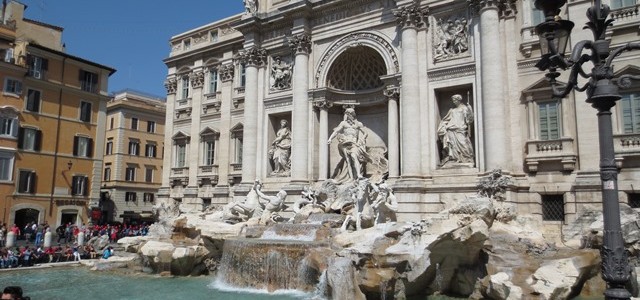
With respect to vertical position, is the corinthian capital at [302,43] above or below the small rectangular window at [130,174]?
above

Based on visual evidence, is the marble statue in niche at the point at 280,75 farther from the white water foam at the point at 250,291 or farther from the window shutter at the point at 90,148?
the window shutter at the point at 90,148

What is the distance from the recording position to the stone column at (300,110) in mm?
22859

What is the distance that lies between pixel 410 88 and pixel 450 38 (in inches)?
100

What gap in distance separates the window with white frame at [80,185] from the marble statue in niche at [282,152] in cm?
1758

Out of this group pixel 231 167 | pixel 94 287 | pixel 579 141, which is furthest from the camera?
pixel 231 167

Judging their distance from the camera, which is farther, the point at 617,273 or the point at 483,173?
the point at 483,173

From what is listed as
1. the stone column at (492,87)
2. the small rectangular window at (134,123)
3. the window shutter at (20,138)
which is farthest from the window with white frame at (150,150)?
the stone column at (492,87)

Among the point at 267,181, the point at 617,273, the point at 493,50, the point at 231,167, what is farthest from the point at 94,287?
the point at 493,50

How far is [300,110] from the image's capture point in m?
23.2

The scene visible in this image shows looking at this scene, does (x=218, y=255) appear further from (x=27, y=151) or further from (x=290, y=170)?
(x=27, y=151)

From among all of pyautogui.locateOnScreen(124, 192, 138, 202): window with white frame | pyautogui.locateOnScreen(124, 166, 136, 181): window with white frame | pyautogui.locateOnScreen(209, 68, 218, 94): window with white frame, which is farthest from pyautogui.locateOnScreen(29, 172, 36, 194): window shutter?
pyautogui.locateOnScreen(209, 68, 218, 94): window with white frame

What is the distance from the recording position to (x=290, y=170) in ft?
77.7

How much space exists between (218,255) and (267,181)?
671cm

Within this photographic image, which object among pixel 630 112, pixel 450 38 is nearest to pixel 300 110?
pixel 450 38
